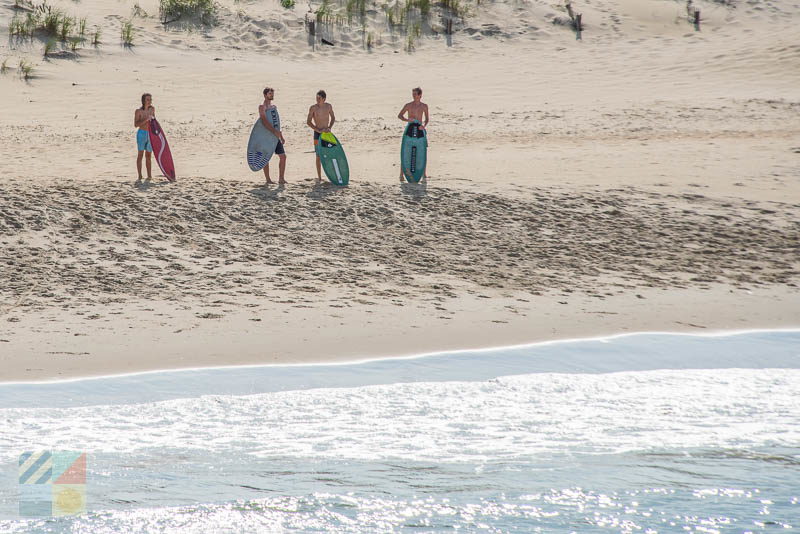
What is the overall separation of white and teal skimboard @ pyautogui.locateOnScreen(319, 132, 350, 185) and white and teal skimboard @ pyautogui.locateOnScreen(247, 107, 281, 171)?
527 mm

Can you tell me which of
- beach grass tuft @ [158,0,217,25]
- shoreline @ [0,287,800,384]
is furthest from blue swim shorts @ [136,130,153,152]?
beach grass tuft @ [158,0,217,25]

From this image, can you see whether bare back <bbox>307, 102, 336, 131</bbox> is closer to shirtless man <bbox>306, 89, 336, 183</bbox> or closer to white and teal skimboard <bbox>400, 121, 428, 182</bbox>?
shirtless man <bbox>306, 89, 336, 183</bbox>

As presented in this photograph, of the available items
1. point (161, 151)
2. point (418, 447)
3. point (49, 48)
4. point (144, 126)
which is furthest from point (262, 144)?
point (49, 48)

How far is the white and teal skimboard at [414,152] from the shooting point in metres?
11.6

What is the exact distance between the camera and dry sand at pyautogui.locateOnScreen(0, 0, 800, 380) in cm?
807

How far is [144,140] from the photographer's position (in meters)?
11.4

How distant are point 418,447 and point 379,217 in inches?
195

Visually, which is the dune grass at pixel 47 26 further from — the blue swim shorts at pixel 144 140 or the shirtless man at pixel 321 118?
the shirtless man at pixel 321 118

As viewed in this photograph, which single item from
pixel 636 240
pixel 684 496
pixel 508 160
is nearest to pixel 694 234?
pixel 636 240

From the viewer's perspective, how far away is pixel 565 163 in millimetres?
13211

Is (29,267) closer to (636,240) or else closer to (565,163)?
(636,240)

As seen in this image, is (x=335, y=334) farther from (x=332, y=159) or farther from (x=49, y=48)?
(x=49, y=48)

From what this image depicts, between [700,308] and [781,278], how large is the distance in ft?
4.58

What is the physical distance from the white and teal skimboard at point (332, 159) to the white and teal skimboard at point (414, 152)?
0.73m
